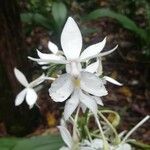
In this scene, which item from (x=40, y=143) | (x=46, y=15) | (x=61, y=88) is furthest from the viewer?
(x=46, y=15)

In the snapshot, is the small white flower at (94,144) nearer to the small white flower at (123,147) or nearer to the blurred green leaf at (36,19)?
the small white flower at (123,147)

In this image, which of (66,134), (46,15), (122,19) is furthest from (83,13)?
(66,134)

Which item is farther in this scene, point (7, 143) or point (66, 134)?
point (7, 143)

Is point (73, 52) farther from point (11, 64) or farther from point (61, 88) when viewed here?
point (11, 64)

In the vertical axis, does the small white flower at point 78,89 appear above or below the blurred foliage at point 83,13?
above

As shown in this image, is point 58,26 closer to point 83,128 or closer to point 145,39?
point 145,39

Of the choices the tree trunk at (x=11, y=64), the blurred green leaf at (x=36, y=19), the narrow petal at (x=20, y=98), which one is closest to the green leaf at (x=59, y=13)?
the blurred green leaf at (x=36, y=19)

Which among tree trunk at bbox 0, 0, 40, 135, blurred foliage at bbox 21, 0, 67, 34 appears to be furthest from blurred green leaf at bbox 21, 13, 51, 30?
tree trunk at bbox 0, 0, 40, 135

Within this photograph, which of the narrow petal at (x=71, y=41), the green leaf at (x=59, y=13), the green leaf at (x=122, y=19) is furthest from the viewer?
the green leaf at (x=122, y=19)
